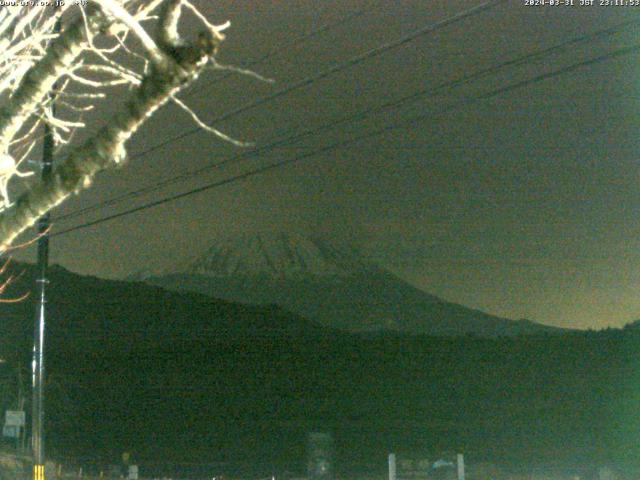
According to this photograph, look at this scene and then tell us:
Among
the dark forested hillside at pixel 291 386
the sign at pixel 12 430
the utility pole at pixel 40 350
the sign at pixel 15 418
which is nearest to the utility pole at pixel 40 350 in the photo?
the utility pole at pixel 40 350

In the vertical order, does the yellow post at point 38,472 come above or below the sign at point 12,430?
below

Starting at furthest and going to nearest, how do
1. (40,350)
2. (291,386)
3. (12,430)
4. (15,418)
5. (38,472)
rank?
1. (291,386)
2. (12,430)
3. (15,418)
4. (40,350)
5. (38,472)

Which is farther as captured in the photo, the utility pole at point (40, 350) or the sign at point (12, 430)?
the sign at point (12, 430)

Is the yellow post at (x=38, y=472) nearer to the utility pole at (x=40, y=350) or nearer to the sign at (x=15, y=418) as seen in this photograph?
the utility pole at (x=40, y=350)

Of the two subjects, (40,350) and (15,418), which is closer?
(40,350)

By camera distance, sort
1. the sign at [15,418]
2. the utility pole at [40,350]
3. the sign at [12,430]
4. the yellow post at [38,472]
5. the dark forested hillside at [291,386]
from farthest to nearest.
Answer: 1. the dark forested hillside at [291,386]
2. the sign at [12,430]
3. the sign at [15,418]
4. the utility pole at [40,350]
5. the yellow post at [38,472]

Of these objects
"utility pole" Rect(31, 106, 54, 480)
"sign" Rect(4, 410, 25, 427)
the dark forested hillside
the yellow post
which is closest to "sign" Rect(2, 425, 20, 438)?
"sign" Rect(4, 410, 25, 427)

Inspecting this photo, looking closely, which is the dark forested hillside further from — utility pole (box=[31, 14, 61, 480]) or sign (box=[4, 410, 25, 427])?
utility pole (box=[31, 14, 61, 480])

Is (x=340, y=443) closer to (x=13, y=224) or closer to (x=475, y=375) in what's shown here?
(x=475, y=375)

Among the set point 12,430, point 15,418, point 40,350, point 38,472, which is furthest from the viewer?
point 12,430

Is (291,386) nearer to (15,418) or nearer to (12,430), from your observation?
(12,430)

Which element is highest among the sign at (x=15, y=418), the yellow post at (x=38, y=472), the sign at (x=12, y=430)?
the sign at (x=15, y=418)

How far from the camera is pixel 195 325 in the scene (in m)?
116

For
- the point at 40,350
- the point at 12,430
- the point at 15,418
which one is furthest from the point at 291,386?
the point at 40,350
